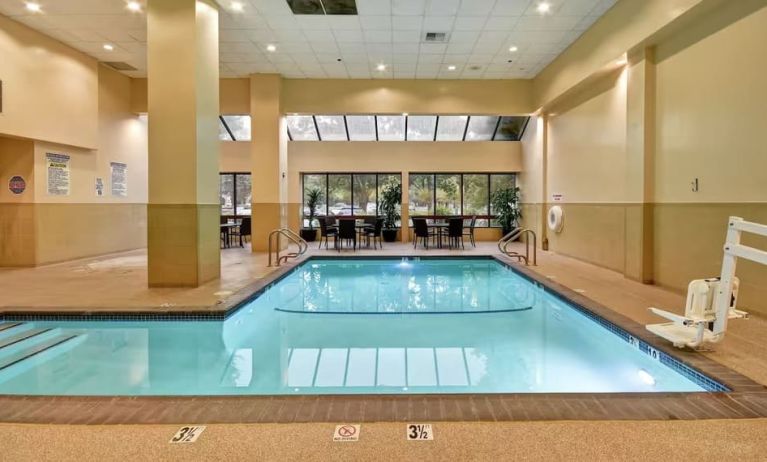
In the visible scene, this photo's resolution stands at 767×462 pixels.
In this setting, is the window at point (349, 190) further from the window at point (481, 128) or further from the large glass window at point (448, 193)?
the window at point (481, 128)

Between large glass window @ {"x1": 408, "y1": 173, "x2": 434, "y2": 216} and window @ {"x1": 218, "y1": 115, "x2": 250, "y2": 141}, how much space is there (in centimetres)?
517

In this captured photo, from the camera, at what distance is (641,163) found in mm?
6125

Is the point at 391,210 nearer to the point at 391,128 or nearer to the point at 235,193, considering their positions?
the point at 391,128

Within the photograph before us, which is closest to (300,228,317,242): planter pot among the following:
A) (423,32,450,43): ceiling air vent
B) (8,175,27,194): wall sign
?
(8,175,27,194): wall sign

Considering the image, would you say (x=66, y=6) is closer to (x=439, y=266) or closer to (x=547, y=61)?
(x=439, y=266)

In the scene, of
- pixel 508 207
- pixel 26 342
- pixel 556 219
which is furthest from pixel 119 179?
pixel 508 207

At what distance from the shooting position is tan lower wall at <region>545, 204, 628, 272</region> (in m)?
7.12

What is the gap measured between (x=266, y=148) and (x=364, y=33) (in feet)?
11.9

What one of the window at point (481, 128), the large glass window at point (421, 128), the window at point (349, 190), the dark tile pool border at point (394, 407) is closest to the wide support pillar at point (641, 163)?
the dark tile pool border at point (394, 407)

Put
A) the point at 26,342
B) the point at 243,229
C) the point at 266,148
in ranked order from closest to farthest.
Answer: the point at 26,342 < the point at 266,148 < the point at 243,229

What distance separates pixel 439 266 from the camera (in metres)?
8.61

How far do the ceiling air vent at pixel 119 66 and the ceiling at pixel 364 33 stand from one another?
0.17 m

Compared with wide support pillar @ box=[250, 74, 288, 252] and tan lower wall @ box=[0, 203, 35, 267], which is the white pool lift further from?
tan lower wall @ box=[0, 203, 35, 267]

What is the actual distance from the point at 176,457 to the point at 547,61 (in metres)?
9.47
